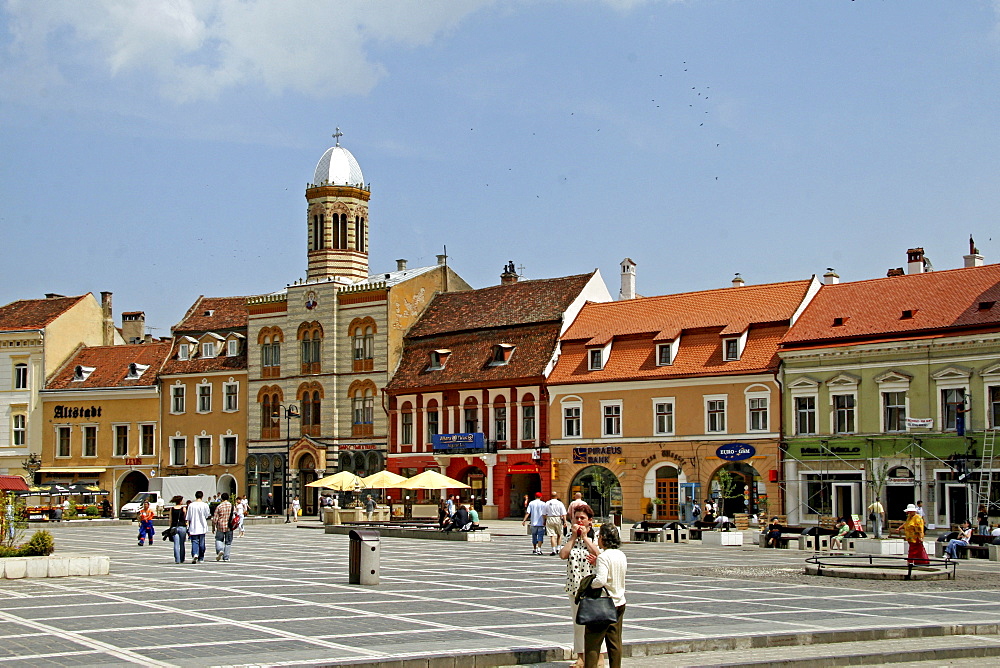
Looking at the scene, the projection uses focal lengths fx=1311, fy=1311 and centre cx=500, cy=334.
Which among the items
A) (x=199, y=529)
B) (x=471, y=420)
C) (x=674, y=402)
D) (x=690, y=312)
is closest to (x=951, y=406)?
(x=674, y=402)

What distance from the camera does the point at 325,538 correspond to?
4150 cm

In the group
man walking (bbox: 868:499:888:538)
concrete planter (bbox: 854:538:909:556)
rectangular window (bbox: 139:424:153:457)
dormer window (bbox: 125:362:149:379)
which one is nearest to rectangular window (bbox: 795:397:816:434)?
man walking (bbox: 868:499:888:538)

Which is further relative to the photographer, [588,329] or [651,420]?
[588,329]

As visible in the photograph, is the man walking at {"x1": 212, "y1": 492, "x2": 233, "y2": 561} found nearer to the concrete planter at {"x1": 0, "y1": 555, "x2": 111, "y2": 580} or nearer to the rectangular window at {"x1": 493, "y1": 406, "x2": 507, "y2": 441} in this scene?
the concrete planter at {"x1": 0, "y1": 555, "x2": 111, "y2": 580}

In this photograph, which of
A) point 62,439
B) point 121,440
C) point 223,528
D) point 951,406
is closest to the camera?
point 223,528

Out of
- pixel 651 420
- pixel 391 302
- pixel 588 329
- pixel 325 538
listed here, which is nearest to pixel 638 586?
pixel 325 538

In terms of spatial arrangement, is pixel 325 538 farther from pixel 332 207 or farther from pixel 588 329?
pixel 332 207

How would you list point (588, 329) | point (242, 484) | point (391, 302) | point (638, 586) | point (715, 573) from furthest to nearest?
point (242, 484) < point (391, 302) < point (588, 329) < point (715, 573) < point (638, 586)

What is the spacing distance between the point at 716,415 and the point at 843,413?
5.31m

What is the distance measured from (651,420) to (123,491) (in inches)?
1259

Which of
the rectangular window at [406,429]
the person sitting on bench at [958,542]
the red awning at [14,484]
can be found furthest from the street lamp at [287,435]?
the person sitting on bench at [958,542]

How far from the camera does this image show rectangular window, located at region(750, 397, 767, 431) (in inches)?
1948

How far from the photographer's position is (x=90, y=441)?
70.4 m

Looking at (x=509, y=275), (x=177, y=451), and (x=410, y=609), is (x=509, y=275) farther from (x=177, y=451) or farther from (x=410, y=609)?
(x=410, y=609)
